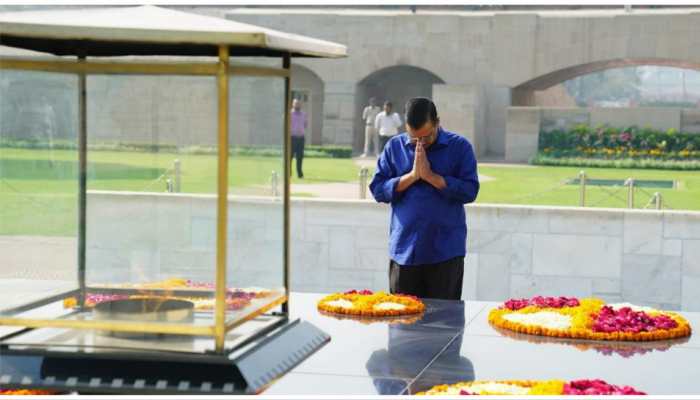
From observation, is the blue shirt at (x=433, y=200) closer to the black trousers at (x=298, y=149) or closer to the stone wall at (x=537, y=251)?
the stone wall at (x=537, y=251)

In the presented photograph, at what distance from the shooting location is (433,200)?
6.42 metres

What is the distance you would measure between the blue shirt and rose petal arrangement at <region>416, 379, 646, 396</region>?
7.56ft

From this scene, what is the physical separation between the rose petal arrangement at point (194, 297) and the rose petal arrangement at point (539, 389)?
761 millimetres

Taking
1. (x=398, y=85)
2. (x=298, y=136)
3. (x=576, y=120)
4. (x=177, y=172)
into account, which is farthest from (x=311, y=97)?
(x=177, y=172)

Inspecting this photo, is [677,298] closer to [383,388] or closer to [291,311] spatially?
[291,311]

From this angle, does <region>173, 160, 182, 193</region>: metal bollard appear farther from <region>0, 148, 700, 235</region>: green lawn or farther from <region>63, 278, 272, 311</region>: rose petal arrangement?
<region>63, 278, 272, 311</region>: rose petal arrangement

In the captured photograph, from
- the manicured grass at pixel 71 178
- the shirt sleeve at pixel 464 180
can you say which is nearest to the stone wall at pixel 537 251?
the shirt sleeve at pixel 464 180

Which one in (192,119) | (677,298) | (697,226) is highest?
(192,119)

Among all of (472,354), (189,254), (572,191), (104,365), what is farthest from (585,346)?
(572,191)

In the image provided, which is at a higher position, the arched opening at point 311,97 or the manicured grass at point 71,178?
the arched opening at point 311,97

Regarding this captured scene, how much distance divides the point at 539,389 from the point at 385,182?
269 cm

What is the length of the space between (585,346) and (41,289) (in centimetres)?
226

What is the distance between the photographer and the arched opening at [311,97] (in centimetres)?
3156

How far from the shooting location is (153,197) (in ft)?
13.9
